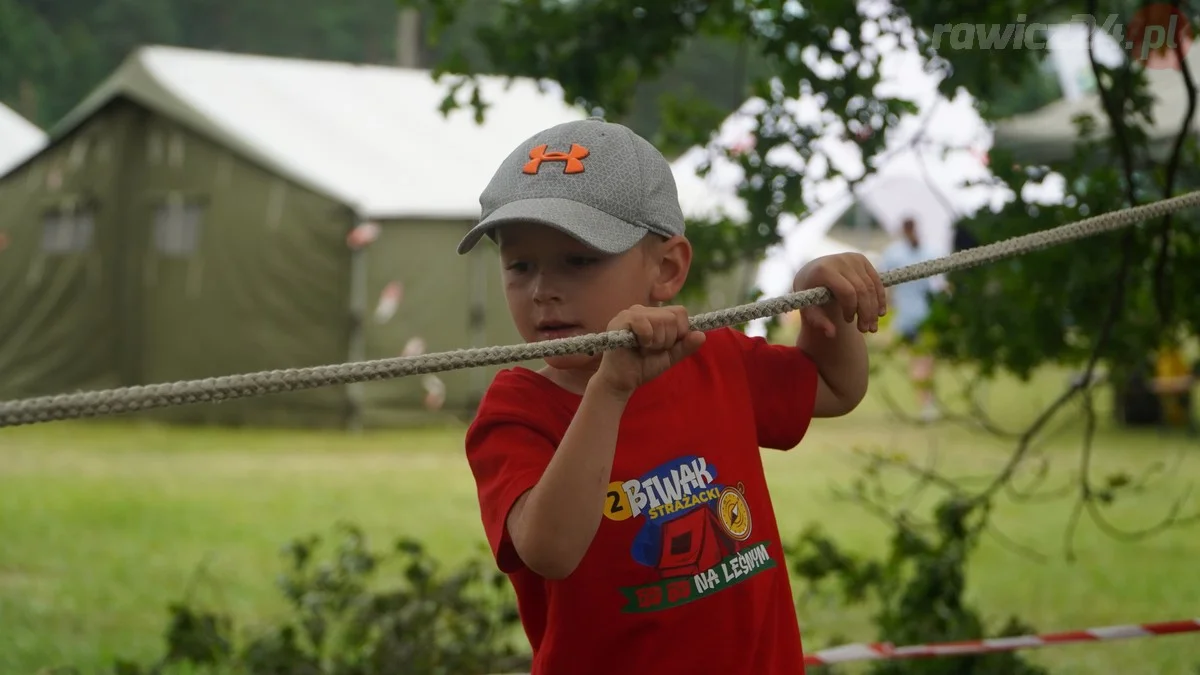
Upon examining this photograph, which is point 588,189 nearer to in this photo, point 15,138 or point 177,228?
point 177,228

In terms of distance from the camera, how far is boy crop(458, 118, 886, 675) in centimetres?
181

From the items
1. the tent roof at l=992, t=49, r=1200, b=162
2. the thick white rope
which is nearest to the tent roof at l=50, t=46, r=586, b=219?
the tent roof at l=992, t=49, r=1200, b=162

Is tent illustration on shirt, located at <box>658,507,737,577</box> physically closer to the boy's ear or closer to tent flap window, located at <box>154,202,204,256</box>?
the boy's ear

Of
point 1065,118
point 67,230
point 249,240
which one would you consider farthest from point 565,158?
point 67,230

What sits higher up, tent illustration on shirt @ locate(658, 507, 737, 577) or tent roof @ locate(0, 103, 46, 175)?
tent roof @ locate(0, 103, 46, 175)

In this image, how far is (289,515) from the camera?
7.53 meters

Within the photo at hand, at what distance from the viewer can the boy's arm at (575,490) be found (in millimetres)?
1631

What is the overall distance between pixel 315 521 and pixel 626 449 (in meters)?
5.80

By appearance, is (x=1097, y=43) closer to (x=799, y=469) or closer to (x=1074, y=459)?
(x=799, y=469)

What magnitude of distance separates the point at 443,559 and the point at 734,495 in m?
4.63

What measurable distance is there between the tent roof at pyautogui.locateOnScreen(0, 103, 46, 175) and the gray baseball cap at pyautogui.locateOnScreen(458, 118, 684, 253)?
586 inches

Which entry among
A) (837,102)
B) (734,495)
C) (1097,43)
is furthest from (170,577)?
(734,495)

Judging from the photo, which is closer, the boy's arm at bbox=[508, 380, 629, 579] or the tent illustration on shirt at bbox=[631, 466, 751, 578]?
the boy's arm at bbox=[508, 380, 629, 579]

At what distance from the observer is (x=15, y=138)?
16156 millimetres
